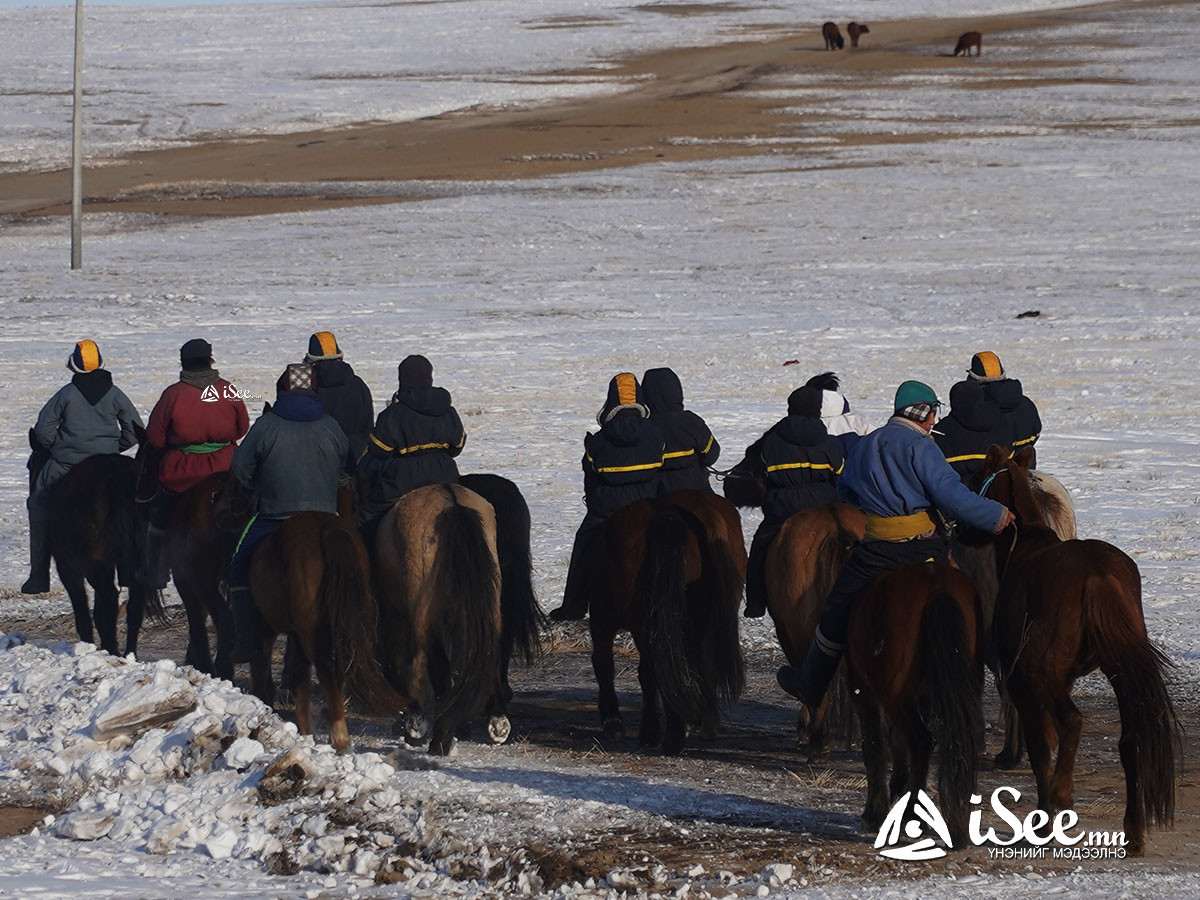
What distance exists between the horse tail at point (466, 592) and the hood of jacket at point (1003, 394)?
3.49m

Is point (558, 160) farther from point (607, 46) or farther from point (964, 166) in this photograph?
point (607, 46)

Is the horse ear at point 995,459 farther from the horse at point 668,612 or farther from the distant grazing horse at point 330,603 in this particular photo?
the distant grazing horse at point 330,603

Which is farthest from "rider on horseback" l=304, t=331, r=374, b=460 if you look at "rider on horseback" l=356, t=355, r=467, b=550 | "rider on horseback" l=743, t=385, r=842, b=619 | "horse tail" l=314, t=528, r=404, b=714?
"rider on horseback" l=743, t=385, r=842, b=619

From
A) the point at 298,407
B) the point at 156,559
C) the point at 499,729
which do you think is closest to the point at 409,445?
the point at 298,407

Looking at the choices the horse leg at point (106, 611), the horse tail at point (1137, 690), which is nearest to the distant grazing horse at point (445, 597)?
the horse leg at point (106, 611)

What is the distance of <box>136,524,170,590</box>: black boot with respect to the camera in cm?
1139

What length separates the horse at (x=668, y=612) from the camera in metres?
9.51

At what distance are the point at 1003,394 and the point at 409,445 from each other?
151 inches

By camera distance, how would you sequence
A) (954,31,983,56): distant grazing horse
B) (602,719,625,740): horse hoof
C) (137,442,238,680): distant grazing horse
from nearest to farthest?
(602,719,625,740): horse hoof → (137,442,238,680): distant grazing horse → (954,31,983,56): distant grazing horse

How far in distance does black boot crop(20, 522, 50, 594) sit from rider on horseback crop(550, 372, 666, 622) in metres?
4.06

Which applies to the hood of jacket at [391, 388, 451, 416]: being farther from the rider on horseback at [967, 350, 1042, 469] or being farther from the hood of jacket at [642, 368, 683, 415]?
the rider on horseback at [967, 350, 1042, 469]

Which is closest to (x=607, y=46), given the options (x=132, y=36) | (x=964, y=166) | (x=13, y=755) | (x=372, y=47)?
(x=372, y=47)

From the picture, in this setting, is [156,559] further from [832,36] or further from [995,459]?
[832,36]

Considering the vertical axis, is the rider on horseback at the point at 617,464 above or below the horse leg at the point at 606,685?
above
